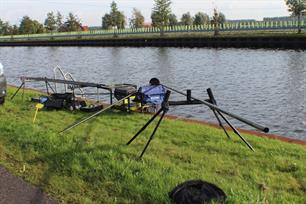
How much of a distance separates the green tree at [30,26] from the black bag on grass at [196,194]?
453 feet

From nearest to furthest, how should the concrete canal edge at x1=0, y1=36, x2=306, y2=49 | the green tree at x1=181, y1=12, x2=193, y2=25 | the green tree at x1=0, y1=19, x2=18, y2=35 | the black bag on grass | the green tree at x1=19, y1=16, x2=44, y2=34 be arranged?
the black bag on grass → the concrete canal edge at x1=0, y1=36, x2=306, y2=49 → the green tree at x1=181, y1=12, x2=193, y2=25 → the green tree at x1=19, y1=16, x2=44, y2=34 → the green tree at x1=0, y1=19, x2=18, y2=35

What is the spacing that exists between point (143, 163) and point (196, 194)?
1.72 meters

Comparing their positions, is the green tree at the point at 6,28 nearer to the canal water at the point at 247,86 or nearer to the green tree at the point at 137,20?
the green tree at the point at 137,20

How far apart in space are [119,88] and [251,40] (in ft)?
143

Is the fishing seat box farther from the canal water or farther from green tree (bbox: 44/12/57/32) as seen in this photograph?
green tree (bbox: 44/12/57/32)

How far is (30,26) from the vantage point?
13600 cm

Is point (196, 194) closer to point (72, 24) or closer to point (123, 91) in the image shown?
point (123, 91)

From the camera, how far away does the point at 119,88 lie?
11.6m

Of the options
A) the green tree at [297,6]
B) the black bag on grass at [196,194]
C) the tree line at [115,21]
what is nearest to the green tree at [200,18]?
the tree line at [115,21]

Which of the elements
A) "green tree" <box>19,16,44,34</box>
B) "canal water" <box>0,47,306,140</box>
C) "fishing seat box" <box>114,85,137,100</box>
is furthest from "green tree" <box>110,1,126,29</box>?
"fishing seat box" <box>114,85,137,100</box>

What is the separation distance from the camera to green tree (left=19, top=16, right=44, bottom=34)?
13630 cm

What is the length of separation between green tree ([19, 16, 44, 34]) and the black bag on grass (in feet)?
453

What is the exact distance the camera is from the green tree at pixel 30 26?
136m

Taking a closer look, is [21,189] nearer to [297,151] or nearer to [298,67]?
[297,151]
